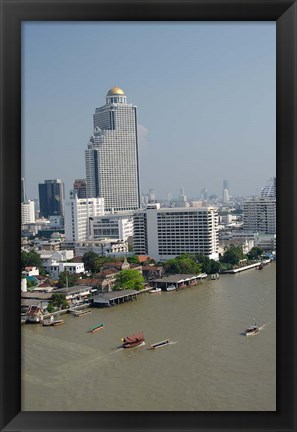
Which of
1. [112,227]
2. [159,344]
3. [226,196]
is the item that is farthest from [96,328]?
[226,196]

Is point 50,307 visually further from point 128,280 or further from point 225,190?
point 225,190

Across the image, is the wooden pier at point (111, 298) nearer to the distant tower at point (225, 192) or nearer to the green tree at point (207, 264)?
the green tree at point (207, 264)

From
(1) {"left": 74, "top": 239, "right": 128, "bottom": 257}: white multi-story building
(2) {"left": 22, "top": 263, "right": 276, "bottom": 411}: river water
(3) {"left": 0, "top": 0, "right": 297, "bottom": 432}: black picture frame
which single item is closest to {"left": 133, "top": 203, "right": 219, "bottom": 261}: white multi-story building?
(1) {"left": 74, "top": 239, "right": 128, "bottom": 257}: white multi-story building

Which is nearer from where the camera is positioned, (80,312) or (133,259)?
(80,312)
